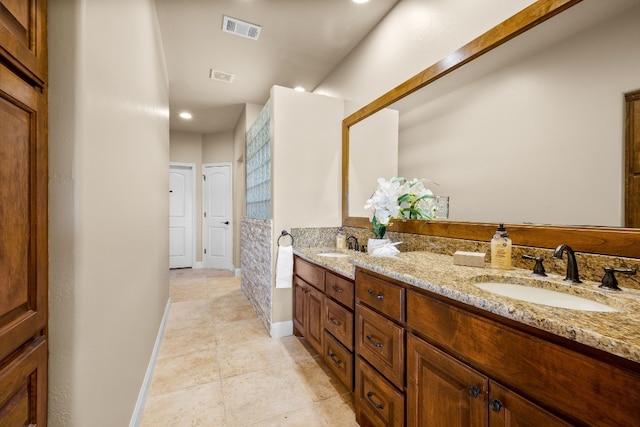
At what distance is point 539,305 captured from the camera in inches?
28.8

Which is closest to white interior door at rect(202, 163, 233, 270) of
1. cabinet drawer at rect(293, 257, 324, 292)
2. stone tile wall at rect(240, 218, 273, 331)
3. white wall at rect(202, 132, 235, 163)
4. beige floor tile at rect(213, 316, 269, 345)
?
white wall at rect(202, 132, 235, 163)

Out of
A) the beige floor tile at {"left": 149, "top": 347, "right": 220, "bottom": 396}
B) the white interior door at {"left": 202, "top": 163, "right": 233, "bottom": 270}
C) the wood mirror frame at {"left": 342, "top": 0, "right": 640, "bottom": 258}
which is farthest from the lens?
the white interior door at {"left": 202, "top": 163, "right": 233, "bottom": 270}

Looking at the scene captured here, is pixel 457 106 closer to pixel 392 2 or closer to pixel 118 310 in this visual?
pixel 392 2

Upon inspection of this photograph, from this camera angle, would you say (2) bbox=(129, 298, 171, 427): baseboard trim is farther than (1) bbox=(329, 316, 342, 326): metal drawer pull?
No

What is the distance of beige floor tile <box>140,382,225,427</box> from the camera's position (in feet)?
4.96

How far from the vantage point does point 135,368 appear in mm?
1507

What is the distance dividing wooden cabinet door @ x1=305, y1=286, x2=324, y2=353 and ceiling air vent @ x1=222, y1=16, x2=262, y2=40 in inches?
91.5

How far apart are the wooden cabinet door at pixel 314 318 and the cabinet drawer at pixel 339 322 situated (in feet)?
0.32

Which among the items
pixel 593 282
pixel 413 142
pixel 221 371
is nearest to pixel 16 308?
pixel 221 371

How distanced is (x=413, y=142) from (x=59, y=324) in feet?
6.63

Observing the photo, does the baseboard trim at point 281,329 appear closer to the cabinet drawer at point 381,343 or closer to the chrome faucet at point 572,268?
the cabinet drawer at point 381,343

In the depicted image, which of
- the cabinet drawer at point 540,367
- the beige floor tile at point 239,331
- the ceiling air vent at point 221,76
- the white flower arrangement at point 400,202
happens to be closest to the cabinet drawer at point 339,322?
the white flower arrangement at point 400,202

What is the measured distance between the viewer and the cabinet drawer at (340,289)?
160cm

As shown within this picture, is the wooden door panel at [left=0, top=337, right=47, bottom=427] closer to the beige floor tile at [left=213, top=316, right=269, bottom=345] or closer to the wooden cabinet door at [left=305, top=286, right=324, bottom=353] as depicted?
the wooden cabinet door at [left=305, top=286, right=324, bottom=353]
